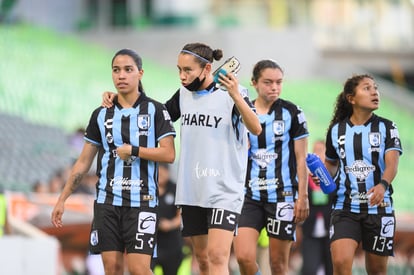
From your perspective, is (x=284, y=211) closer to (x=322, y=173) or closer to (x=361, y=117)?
(x=322, y=173)

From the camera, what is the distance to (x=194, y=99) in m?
10.8

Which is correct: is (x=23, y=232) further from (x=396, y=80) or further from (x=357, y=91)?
(x=396, y=80)

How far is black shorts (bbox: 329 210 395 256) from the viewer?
11.5m

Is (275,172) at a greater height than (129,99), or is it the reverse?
(129,99)

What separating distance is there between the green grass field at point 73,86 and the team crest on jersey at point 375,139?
58.0ft

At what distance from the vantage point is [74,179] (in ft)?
35.7

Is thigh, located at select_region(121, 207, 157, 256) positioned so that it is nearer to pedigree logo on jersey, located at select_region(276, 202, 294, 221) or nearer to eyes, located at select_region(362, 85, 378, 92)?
pedigree logo on jersey, located at select_region(276, 202, 294, 221)

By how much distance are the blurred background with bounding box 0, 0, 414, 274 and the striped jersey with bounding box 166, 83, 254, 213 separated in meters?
10.4

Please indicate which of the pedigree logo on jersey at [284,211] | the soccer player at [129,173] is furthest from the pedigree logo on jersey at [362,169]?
the soccer player at [129,173]

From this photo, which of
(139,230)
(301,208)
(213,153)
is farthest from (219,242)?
(301,208)

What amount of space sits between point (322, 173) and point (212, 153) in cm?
125

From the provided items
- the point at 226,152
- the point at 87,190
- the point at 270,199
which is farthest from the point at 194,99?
the point at 87,190

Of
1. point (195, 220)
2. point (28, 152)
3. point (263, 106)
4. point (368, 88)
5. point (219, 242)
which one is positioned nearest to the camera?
point (219, 242)

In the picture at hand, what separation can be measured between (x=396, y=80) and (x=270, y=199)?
37434 mm
